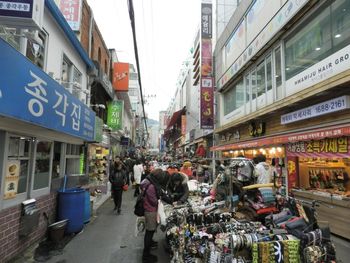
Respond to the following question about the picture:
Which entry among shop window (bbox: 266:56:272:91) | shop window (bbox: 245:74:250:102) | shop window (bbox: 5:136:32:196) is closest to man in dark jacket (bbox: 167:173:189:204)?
shop window (bbox: 5:136:32:196)

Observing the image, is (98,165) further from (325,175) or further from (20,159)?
(325,175)

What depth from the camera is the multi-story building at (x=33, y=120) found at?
433cm

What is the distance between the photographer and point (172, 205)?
238 inches

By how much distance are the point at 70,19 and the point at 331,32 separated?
925 centimetres

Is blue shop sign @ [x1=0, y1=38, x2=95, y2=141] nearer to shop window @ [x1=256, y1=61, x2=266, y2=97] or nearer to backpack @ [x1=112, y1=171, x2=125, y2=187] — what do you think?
backpack @ [x1=112, y1=171, x2=125, y2=187]

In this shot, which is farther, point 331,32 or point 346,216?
point 331,32

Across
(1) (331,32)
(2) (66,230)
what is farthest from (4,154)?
(1) (331,32)

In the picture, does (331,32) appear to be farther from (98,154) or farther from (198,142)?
(198,142)

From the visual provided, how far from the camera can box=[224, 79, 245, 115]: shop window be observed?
55.1 ft

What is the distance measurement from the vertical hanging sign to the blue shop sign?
14.4 meters

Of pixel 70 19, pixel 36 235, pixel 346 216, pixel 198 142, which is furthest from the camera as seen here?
pixel 198 142

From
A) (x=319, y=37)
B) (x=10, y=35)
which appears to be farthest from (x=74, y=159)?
(x=319, y=37)

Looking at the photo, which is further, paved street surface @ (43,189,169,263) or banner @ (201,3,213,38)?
banner @ (201,3,213,38)

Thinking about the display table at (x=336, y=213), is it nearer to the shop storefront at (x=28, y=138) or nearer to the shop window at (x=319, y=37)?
the shop window at (x=319, y=37)
